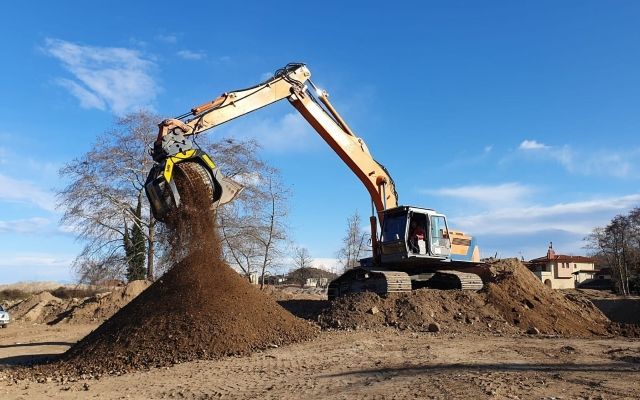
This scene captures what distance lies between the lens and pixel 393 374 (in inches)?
346

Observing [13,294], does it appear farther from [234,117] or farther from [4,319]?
[234,117]

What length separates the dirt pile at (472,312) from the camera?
14469 millimetres

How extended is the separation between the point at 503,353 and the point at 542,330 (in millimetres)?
5503

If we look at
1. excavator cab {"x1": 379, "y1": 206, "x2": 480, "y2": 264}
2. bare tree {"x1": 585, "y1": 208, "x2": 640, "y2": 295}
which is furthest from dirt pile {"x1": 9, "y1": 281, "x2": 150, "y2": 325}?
bare tree {"x1": 585, "y1": 208, "x2": 640, "y2": 295}

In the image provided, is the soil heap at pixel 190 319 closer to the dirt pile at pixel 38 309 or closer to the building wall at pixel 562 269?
→ the dirt pile at pixel 38 309

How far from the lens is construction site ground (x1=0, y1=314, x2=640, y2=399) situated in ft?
25.4

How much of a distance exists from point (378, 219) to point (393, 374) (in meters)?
9.52

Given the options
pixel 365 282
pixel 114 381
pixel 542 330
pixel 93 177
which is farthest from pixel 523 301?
pixel 93 177

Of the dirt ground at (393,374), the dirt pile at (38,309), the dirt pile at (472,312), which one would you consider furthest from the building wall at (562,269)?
the dirt ground at (393,374)

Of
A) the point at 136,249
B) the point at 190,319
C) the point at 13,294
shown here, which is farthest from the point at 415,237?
the point at 13,294

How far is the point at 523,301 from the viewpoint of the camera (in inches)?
676

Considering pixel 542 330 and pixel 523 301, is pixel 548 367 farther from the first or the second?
pixel 523 301

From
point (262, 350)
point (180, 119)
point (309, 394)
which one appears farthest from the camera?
point (180, 119)

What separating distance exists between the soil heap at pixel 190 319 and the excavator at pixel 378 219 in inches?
59.9
